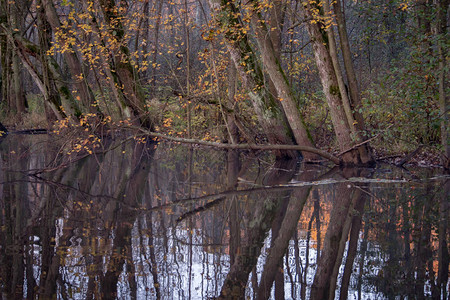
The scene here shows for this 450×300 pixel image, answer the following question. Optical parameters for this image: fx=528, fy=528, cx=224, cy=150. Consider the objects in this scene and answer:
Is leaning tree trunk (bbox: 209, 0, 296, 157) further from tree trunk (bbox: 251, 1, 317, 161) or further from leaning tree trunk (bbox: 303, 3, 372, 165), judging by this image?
leaning tree trunk (bbox: 303, 3, 372, 165)

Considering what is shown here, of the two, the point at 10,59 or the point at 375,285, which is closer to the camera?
the point at 375,285

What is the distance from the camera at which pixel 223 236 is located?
210 inches

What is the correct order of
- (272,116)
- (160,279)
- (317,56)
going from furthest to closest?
(272,116) → (317,56) → (160,279)

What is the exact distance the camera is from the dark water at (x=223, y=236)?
12.4 feet

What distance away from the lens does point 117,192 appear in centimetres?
812

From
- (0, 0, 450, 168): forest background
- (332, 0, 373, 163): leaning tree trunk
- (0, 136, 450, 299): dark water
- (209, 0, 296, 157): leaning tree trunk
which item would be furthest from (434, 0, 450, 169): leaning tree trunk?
(209, 0, 296, 157): leaning tree trunk

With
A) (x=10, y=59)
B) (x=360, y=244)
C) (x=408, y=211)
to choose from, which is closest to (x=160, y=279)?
(x=360, y=244)

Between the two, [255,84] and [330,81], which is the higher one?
[255,84]

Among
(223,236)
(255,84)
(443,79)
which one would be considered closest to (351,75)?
(443,79)

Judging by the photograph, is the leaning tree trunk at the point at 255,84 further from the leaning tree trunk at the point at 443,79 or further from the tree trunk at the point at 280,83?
the leaning tree trunk at the point at 443,79

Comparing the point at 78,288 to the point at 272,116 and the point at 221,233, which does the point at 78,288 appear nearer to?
the point at 221,233

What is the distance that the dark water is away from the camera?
12.4ft

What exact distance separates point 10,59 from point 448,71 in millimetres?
17194

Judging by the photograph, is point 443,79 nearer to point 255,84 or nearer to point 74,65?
point 255,84
